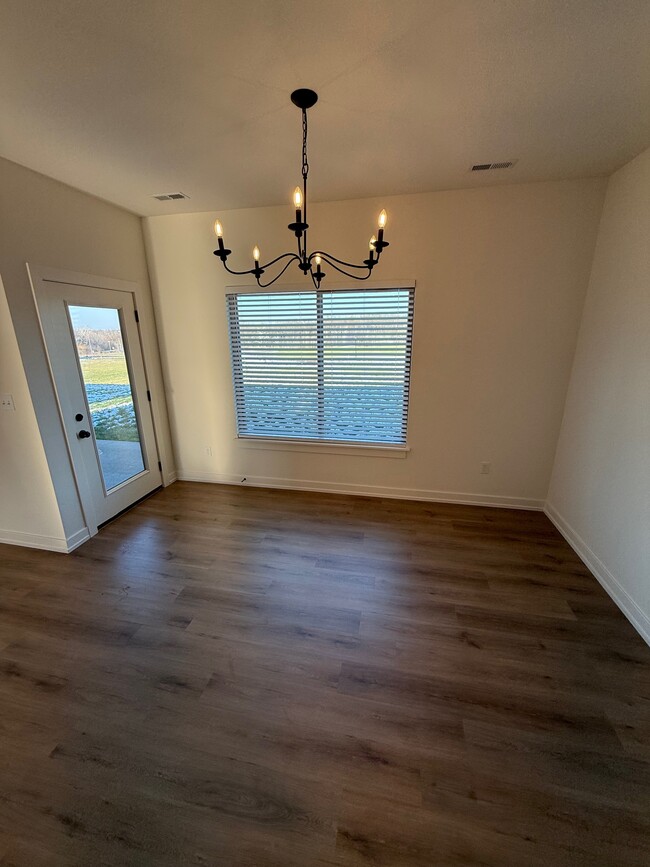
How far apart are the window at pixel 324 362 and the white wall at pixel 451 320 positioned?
0.16 meters

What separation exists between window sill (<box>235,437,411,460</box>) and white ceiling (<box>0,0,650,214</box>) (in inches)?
92.7

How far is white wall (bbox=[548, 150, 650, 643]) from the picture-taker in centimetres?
213

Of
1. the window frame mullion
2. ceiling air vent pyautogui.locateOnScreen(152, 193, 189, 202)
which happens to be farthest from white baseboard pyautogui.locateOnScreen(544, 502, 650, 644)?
ceiling air vent pyautogui.locateOnScreen(152, 193, 189, 202)

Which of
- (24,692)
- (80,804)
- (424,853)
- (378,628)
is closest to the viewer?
(424,853)

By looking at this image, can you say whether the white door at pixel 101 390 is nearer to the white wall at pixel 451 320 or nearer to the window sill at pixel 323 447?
the white wall at pixel 451 320

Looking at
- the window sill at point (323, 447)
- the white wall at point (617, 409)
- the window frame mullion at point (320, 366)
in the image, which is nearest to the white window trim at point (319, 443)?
the window sill at point (323, 447)

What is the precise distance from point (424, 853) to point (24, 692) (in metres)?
1.98

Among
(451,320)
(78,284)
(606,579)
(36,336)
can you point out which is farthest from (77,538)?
(606,579)

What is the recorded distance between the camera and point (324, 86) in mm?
1619

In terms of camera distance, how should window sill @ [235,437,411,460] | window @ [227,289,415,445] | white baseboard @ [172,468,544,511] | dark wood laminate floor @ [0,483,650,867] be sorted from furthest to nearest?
window sill @ [235,437,411,460] < white baseboard @ [172,468,544,511] < window @ [227,289,415,445] < dark wood laminate floor @ [0,483,650,867]

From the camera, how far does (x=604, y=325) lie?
2.57 m

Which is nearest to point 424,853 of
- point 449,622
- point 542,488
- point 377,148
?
point 449,622

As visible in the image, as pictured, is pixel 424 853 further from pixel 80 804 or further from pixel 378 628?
pixel 80 804

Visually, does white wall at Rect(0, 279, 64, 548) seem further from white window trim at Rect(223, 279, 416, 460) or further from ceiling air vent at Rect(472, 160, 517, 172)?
ceiling air vent at Rect(472, 160, 517, 172)
